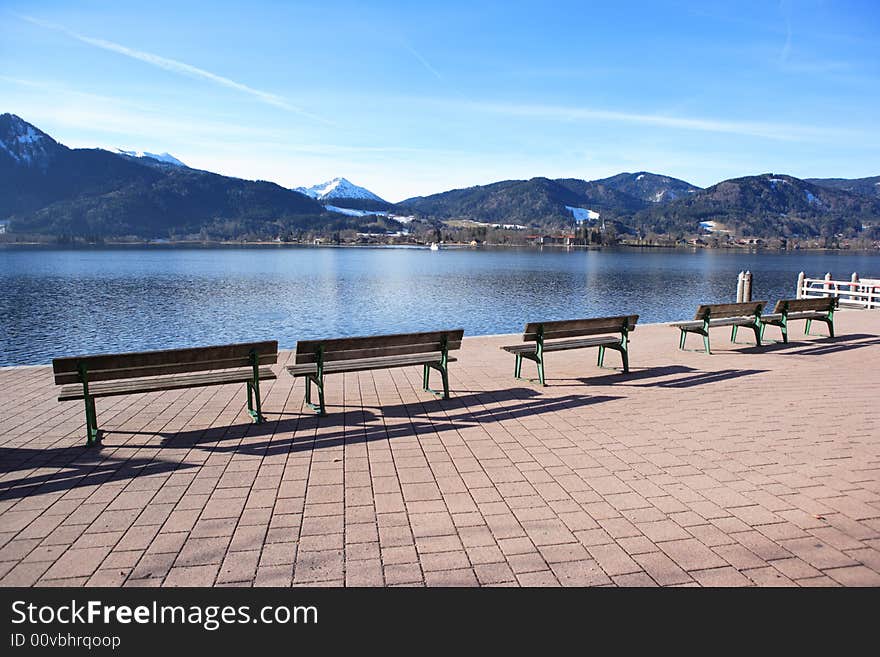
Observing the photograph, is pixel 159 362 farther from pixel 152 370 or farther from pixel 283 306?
pixel 283 306

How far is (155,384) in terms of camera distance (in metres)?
6.20

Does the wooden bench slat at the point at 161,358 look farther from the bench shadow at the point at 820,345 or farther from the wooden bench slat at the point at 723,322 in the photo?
the bench shadow at the point at 820,345

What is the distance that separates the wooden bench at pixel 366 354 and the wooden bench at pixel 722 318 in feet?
18.5

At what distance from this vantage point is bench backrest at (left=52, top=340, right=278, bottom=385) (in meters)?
5.84

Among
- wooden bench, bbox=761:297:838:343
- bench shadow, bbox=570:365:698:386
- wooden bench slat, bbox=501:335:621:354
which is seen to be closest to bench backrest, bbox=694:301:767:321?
wooden bench, bbox=761:297:838:343

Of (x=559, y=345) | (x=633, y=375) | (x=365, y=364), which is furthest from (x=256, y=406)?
(x=633, y=375)

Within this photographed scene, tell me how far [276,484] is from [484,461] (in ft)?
5.75

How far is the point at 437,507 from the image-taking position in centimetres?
440

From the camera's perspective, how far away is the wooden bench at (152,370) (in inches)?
230

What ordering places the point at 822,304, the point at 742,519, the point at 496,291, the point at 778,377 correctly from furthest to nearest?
1. the point at 496,291
2. the point at 822,304
3. the point at 778,377
4. the point at 742,519

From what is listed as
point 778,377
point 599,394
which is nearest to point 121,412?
point 599,394
